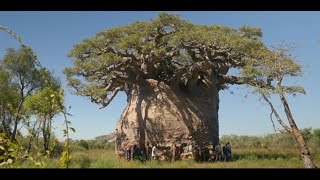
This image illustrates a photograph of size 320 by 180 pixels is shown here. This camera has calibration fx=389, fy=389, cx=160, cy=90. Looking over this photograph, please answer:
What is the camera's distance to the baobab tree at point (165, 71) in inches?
510

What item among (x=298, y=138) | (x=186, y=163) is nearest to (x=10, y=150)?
(x=298, y=138)

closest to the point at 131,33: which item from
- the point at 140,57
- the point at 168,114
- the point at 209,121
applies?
the point at 140,57

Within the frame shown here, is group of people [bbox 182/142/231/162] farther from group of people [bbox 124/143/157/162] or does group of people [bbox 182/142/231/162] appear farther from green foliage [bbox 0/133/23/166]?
green foliage [bbox 0/133/23/166]

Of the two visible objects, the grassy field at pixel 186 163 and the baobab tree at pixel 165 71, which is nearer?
the grassy field at pixel 186 163

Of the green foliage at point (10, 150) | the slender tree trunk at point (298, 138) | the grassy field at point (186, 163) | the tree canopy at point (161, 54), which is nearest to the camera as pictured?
the green foliage at point (10, 150)

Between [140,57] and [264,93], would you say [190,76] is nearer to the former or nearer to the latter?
A: [140,57]

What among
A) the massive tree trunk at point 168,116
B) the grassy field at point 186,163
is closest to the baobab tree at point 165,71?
the massive tree trunk at point 168,116

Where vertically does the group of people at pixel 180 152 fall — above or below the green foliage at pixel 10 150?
below

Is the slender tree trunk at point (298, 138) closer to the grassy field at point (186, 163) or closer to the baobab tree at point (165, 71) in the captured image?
the grassy field at point (186, 163)

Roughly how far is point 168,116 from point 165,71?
1.92 meters

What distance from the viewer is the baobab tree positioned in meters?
13.0

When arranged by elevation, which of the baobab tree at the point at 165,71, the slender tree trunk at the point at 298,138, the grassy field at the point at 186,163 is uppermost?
the baobab tree at the point at 165,71
